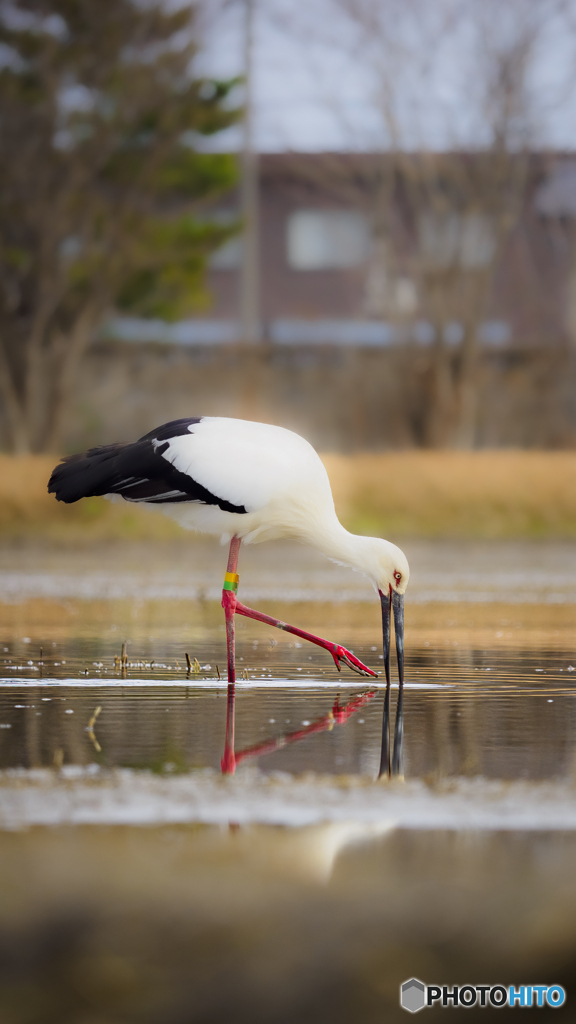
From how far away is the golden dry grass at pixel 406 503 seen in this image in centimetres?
1850

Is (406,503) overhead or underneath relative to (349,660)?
overhead

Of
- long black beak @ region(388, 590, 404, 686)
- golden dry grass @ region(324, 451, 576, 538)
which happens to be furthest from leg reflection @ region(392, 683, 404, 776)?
golden dry grass @ region(324, 451, 576, 538)

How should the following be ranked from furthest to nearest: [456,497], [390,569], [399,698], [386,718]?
[456,497]
[390,569]
[399,698]
[386,718]

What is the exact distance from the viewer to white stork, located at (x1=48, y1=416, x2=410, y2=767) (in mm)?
7996

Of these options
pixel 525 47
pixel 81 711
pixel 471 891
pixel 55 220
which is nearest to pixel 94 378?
pixel 55 220

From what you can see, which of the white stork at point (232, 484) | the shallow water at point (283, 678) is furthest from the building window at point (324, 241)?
the white stork at point (232, 484)

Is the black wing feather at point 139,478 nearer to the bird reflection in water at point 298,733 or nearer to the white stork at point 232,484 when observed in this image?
the white stork at point 232,484

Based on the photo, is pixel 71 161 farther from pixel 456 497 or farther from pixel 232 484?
pixel 232 484

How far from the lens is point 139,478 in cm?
819

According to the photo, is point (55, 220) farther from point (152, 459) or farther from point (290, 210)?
point (290, 210)

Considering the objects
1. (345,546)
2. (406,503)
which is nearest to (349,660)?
(345,546)

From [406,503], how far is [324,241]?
2275 cm

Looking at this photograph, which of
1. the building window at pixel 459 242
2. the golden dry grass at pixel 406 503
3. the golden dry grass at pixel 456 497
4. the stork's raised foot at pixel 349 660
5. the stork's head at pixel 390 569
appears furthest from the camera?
the building window at pixel 459 242

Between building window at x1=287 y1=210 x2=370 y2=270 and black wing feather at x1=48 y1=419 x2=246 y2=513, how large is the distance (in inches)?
1287
